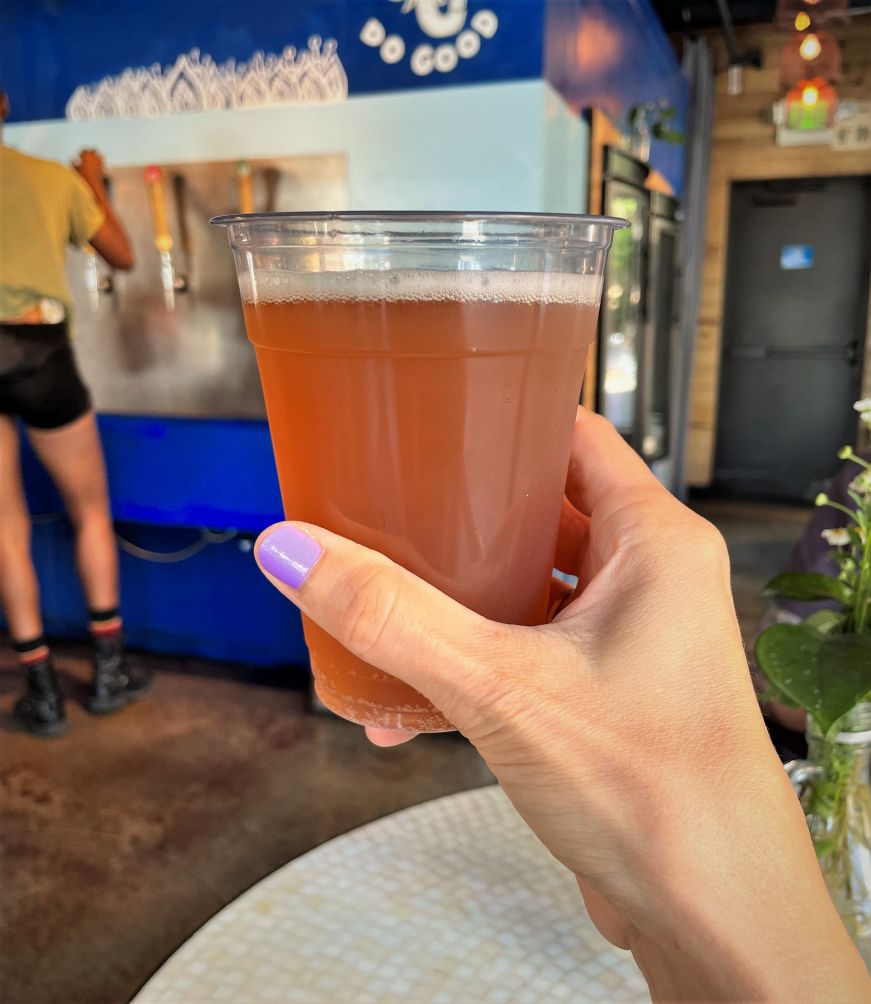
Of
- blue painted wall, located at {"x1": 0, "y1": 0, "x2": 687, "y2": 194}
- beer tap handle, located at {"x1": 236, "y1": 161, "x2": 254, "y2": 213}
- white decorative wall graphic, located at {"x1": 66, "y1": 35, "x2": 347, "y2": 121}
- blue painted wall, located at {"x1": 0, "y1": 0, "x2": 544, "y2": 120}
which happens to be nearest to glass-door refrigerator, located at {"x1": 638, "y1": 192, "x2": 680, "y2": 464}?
blue painted wall, located at {"x1": 0, "y1": 0, "x2": 687, "y2": 194}

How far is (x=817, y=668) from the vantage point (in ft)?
2.71

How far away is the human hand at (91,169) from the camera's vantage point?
3.08m

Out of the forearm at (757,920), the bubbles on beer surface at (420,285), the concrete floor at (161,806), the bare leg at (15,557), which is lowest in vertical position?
the concrete floor at (161,806)

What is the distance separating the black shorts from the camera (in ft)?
8.99

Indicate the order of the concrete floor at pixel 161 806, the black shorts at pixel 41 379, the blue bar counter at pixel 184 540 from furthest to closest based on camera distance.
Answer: the blue bar counter at pixel 184 540
the black shorts at pixel 41 379
the concrete floor at pixel 161 806

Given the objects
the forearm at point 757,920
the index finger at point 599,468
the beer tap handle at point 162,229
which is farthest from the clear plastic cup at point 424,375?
the beer tap handle at point 162,229

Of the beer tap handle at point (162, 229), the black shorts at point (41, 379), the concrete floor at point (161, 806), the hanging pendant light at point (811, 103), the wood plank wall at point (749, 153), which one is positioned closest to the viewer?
the concrete floor at point (161, 806)

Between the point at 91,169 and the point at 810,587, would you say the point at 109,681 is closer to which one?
the point at 91,169

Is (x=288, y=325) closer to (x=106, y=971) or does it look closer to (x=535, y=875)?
(x=535, y=875)

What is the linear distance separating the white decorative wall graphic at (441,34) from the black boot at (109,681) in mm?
2252

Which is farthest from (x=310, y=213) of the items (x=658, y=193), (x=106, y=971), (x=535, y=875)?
(x=658, y=193)

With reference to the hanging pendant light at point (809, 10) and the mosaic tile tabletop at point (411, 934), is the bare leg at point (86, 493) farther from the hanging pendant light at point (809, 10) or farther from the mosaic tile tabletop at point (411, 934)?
the hanging pendant light at point (809, 10)

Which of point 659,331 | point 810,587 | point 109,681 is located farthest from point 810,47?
point 109,681

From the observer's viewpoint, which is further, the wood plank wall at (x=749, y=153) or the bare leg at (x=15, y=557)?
the wood plank wall at (x=749, y=153)
